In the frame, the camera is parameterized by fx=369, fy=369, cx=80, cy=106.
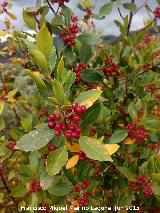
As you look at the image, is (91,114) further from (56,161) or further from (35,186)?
(35,186)

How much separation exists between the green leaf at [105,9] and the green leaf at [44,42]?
171cm

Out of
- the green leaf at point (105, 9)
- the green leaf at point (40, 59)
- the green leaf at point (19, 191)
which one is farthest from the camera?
the green leaf at point (105, 9)

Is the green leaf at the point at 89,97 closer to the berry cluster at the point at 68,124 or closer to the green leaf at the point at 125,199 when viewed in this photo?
the berry cluster at the point at 68,124

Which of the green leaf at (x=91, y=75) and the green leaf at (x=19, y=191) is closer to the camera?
the green leaf at (x=91, y=75)

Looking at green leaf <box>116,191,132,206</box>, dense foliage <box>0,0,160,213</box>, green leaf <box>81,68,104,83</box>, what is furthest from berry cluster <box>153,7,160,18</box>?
green leaf <box>116,191,132,206</box>

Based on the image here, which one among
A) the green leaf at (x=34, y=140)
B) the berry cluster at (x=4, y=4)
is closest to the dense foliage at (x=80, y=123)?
the green leaf at (x=34, y=140)

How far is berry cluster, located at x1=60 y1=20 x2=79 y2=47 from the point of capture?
266 cm

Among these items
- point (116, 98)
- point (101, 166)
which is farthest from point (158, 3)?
point (101, 166)

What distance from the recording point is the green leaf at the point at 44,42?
5.61 feet

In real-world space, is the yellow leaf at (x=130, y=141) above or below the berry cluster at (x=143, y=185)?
above

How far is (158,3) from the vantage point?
3.47 metres

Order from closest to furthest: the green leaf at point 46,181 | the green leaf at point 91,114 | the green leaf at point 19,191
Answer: the green leaf at point 91,114
the green leaf at point 46,181
the green leaf at point 19,191

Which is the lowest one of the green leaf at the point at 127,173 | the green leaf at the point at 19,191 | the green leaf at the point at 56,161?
the green leaf at the point at 19,191

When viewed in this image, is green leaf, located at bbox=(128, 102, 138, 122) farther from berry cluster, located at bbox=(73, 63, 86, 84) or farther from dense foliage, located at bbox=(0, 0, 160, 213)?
berry cluster, located at bbox=(73, 63, 86, 84)
